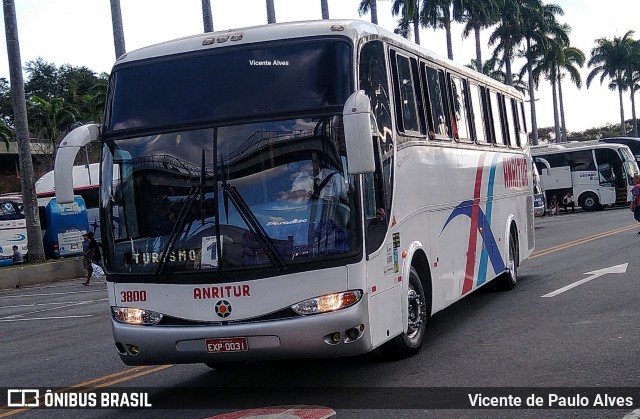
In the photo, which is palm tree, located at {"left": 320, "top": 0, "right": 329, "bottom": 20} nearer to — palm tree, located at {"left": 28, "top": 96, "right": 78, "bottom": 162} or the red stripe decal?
palm tree, located at {"left": 28, "top": 96, "right": 78, "bottom": 162}

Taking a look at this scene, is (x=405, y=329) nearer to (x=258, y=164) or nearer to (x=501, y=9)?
(x=258, y=164)

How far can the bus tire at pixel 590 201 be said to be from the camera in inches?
1967

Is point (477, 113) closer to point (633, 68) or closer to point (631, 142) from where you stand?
point (631, 142)

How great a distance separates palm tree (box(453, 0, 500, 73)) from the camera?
58406mm

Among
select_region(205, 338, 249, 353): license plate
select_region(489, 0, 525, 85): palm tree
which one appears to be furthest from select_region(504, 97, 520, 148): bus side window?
select_region(489, 0, 525, 85): palm tree

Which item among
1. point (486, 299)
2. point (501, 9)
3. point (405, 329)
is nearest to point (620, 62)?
point (501, 9)

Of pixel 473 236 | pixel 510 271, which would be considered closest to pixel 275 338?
pixel 473 236

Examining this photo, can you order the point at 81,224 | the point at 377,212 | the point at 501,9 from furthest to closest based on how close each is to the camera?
the point at 501,9, the point at 81,224, the point at 377,212

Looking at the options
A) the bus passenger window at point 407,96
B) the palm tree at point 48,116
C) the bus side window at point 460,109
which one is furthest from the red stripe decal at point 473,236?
the palm tree at point 48,116

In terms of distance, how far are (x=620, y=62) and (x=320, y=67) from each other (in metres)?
84.6

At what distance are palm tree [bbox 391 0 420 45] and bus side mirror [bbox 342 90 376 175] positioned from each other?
48497 mm

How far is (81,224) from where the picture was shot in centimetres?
3650

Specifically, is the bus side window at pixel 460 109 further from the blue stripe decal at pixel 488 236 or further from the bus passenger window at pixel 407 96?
the bus passenger window at pixel 407 96

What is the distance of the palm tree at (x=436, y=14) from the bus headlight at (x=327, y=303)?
50.0 m
